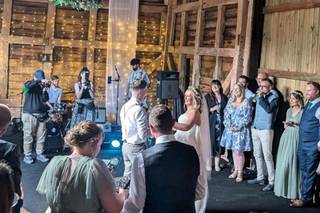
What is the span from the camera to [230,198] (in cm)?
619

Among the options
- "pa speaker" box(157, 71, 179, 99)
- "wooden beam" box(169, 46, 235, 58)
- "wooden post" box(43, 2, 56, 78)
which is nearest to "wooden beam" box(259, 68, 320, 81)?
"wooden beam" box(169, 46, 235, 58)

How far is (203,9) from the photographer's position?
10.3m

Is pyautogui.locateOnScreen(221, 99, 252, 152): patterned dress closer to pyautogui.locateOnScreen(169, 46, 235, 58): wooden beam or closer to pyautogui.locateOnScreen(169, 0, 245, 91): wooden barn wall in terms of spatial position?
pyautogui.locateOnScreen(169, 0, 245, 91): wooden barn wall

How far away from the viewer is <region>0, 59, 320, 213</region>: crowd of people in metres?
2.70

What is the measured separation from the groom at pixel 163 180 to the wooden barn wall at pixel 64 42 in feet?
30.4

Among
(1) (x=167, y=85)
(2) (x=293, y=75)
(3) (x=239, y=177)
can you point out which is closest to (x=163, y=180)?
(3) (x=239, y=177)

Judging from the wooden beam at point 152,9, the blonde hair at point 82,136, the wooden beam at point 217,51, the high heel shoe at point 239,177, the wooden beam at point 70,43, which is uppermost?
the wooden beam at point 152,9

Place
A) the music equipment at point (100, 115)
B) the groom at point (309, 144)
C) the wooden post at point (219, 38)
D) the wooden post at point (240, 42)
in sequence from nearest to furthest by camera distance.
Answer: the groom at point (309, 144)
the wooden post at point (240, 42)
the wooden post at point (219, 38)
the music equipment at point (100, 115)

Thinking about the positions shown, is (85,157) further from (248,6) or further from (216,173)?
(248,6)

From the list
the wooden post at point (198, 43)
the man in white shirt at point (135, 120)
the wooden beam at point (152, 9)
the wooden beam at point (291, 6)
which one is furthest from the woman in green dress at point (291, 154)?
the wooden beam at point (152, 9)

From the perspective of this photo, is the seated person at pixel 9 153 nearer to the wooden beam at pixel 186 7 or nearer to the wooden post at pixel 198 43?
the wooden post at pixel 198 43

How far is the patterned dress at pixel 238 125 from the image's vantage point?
6879 mm

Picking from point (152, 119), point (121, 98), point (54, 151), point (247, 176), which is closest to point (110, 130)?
point (54, 151)

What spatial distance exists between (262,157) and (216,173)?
88cm
